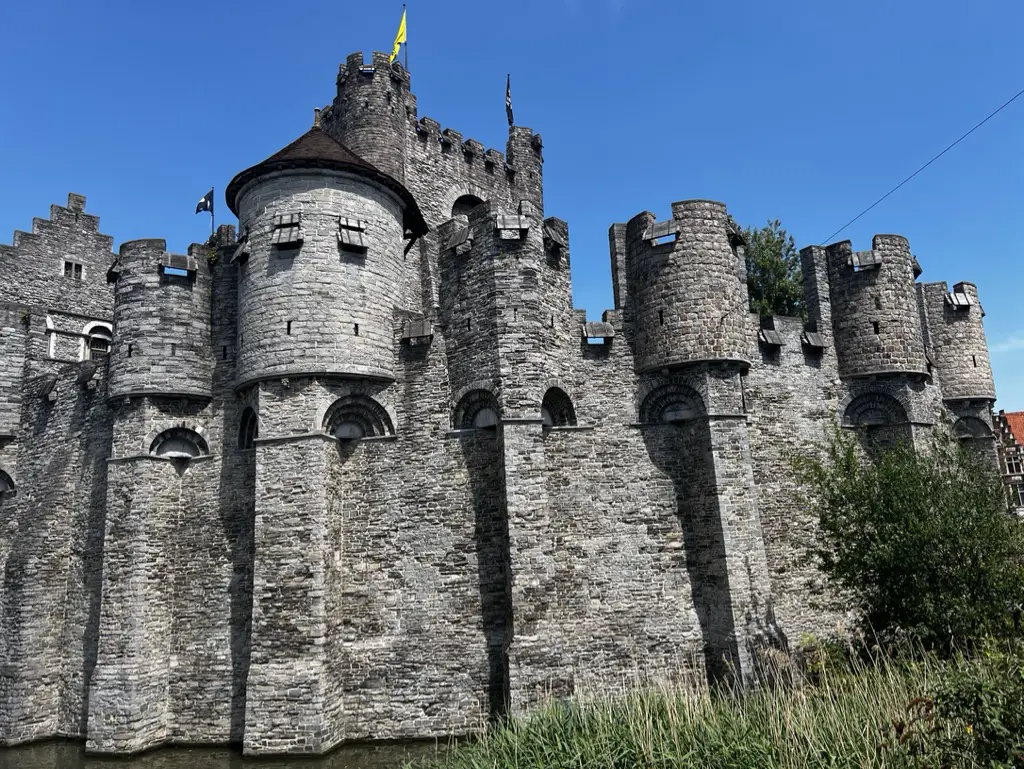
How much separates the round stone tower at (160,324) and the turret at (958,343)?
20.2 m

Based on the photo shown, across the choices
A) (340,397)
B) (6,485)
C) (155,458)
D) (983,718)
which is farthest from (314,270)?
(983,718)

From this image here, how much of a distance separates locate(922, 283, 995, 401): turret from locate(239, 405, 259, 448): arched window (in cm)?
1890

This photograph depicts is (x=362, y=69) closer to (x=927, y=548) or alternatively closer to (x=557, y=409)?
(x=557, y=409)

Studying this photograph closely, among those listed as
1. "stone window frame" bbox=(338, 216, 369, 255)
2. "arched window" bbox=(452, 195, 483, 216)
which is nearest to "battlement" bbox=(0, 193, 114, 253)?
"arched window" bbox=(452, 195, 483, 216)

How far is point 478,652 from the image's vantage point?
14.9 meters

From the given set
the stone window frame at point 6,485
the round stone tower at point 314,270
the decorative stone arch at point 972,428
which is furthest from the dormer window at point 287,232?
the decorative stone arch at point 972,428

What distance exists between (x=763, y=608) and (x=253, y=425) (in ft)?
40.5

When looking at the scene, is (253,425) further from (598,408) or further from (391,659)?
(598,408)

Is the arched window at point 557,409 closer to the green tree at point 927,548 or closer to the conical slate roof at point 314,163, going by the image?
the green tree at point 927,548

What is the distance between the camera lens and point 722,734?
9195mm

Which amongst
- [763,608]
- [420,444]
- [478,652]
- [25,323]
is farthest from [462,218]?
[25,323]

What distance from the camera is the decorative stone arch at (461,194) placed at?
2611cm

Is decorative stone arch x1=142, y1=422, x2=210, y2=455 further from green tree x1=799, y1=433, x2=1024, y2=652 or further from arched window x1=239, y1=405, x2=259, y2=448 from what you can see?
green tree x1=799, y1=433, x2=1024, y2=652

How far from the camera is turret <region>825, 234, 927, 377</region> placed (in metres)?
18.3
